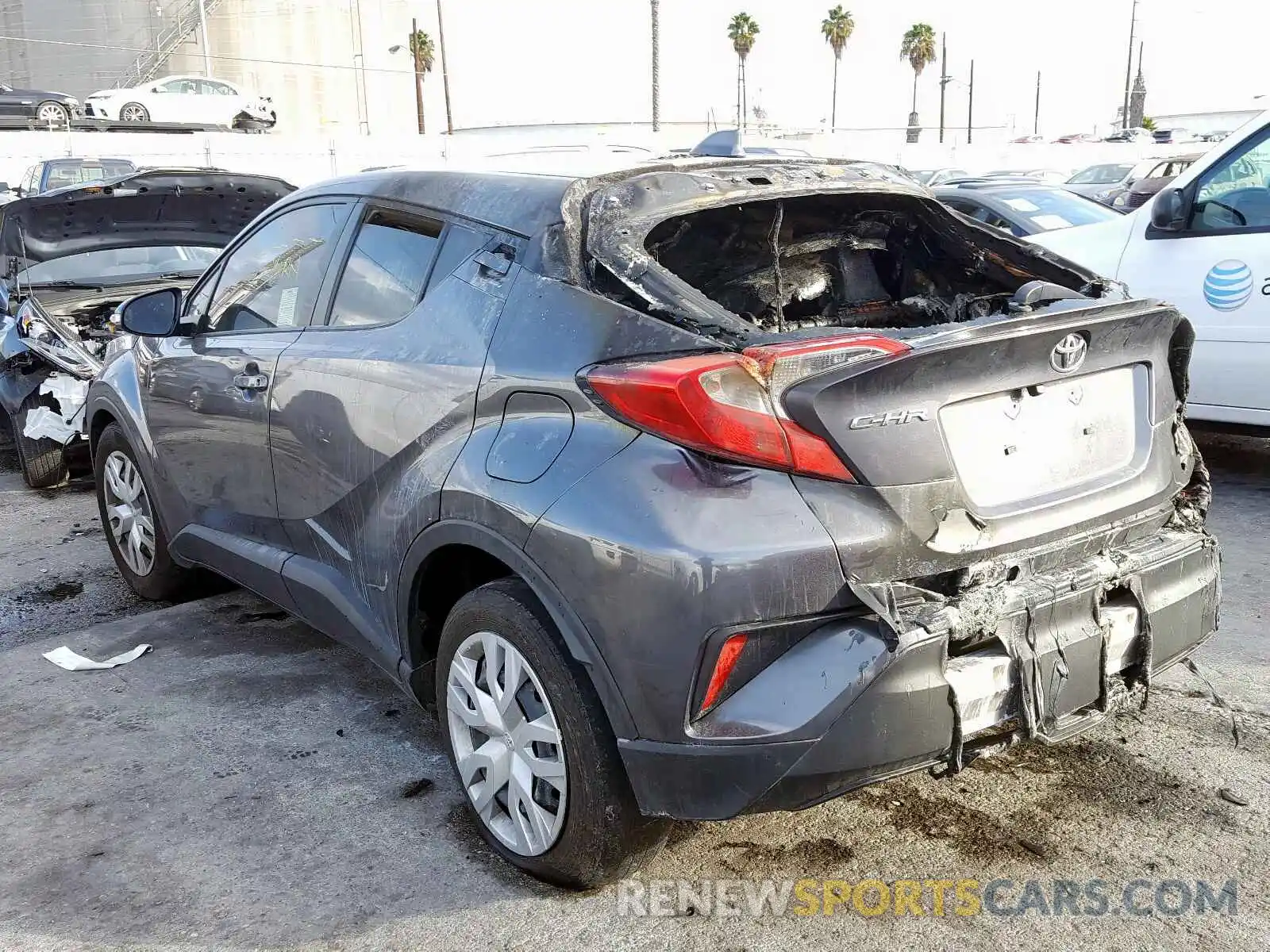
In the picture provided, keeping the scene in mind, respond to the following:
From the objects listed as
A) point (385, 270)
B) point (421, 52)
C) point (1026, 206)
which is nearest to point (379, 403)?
point (385, 270)

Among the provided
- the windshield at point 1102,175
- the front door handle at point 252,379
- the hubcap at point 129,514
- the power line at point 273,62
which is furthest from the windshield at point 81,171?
the power line at point 273,62

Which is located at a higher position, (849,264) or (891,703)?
(849,264)

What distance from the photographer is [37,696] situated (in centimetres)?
397

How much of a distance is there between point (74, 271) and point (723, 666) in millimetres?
6787

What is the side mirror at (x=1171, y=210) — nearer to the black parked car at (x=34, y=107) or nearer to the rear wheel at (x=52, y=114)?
the rear wheel at (x=52, y=114)

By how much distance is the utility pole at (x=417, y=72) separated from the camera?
6406cm

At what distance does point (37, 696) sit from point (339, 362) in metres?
1.84

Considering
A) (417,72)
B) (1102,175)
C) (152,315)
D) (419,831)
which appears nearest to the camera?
(419,831)

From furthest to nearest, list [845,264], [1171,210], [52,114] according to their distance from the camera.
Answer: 1. [52,114]
2. [1171,210]
3. [845,264]

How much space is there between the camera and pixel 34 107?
29.7 metres

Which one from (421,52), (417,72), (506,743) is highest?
(421,52)

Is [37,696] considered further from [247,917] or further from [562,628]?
[562,628]

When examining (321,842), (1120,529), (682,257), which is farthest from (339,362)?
(1120,529)

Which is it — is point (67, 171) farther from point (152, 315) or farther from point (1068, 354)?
point (1068, 354)
